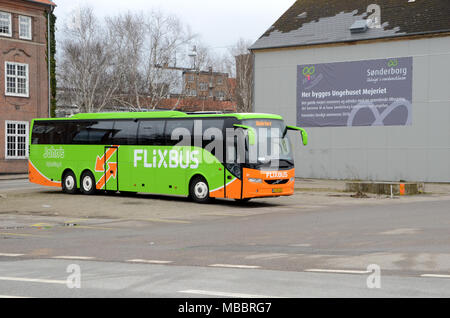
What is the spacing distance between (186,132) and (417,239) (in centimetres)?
1235

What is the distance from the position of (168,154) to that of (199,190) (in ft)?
6.43

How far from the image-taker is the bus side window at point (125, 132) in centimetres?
Answer: 2538

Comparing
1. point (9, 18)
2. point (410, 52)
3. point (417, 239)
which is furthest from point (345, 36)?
point (417, 239)

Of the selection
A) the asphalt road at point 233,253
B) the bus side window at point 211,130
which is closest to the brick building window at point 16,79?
the bus side window at point 211,130

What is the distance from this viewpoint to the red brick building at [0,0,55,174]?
44844 mm

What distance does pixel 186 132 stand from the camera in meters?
23.5

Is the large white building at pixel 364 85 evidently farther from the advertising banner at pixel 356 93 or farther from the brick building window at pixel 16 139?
the brick building window at pixel 16 139

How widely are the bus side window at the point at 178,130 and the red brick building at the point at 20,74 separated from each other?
24.1 m

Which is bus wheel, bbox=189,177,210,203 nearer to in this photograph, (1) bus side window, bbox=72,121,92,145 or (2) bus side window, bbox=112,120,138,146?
(2) bus side window, bbox=112,120,138,146

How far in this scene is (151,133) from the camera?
2469cm

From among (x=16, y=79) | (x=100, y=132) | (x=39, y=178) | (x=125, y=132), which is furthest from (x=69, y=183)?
(x=16, y=79)

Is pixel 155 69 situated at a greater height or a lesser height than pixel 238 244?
greater

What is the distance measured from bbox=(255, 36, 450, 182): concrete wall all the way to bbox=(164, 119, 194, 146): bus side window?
1776 cm
